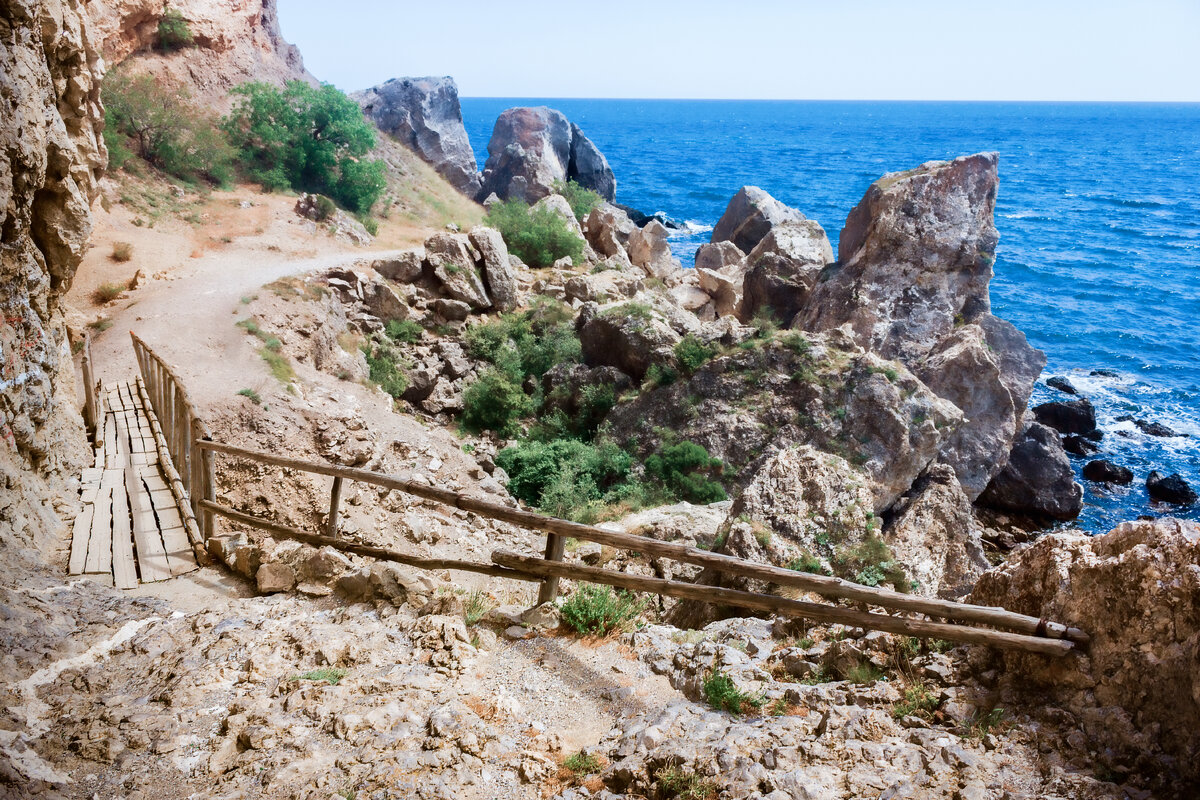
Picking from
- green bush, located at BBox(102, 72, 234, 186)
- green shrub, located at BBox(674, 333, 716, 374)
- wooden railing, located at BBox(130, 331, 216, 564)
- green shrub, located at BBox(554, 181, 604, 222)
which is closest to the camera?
wooden railing, located at BBox(130, 331, 216, 564)

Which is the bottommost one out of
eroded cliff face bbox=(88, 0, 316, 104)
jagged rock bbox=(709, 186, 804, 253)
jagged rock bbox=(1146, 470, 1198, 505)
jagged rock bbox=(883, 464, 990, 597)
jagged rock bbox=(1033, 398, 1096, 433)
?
jagged rock bbox=(1146, 470, 1198, 505)

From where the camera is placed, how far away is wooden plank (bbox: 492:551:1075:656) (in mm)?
5070

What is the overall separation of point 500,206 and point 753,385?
19731 millimetres

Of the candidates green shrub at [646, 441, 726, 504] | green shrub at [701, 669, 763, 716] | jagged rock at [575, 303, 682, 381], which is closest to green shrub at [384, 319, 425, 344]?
jagged rock at [575, 303, 682, 381]

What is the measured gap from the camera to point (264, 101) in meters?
33.8

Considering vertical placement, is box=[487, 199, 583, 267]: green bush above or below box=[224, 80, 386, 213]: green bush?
below

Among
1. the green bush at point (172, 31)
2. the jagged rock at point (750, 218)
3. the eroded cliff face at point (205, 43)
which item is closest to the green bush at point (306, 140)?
the eroded cliff face at point (205, 43)

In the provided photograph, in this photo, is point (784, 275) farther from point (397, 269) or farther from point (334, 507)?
point (334, 507)

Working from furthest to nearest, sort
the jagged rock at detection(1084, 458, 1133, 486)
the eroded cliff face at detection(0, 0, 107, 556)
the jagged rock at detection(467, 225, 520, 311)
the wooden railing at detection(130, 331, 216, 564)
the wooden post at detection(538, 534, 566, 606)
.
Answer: the jagged rock at detection(467, 225, 520, 311) < the jagged rock at detection(1084, 458, 1133, 486) < the wooden railing at detection(130, 331, 216, 564) < the eroded cliff face at detection(0, 0, 107, 556) < the wooden post at detection(538, 534, 566, 606)

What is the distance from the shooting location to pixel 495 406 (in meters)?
21.5

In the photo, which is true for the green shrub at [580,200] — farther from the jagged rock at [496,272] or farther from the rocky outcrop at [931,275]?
the rocky outcrop at [931,275]

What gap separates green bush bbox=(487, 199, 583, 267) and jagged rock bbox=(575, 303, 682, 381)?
31.5 ft

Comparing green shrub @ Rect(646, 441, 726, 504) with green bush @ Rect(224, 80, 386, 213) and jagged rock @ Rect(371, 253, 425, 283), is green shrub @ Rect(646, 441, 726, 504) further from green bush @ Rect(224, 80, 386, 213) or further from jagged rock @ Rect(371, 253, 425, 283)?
green bush @ Rect(224, 80, 386, 213)

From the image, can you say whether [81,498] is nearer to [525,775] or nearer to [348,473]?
[348,473]
